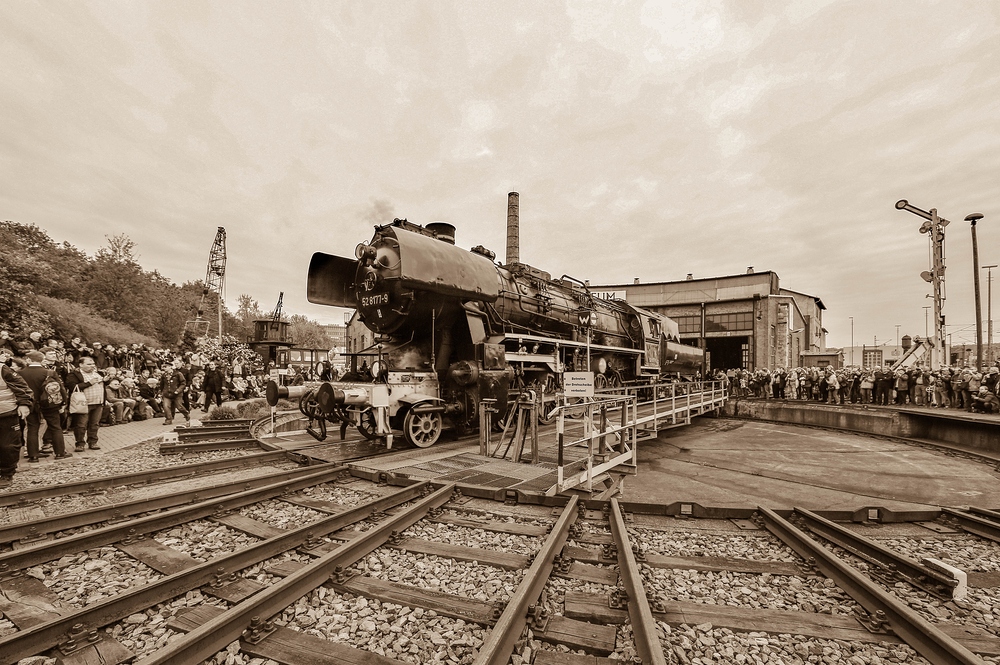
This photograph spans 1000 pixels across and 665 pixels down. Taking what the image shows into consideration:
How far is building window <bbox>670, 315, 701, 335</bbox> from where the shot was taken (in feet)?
97.9

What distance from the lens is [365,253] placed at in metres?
7.35

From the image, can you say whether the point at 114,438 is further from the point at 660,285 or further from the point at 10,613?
the point at 660,285

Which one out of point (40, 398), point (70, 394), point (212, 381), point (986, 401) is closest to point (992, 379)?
point (986, 401)

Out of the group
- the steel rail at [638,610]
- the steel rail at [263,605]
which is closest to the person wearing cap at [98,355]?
the steel rail at [263,605]

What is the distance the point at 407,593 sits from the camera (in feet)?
9.72

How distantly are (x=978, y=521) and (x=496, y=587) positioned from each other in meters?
5.08

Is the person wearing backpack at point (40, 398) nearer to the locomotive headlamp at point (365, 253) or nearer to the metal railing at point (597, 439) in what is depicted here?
the locomotive headlamp at point (365, 253)

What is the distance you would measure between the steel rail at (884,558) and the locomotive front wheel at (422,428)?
5.27 m

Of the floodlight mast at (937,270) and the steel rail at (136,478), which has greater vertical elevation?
the floodlight mast at (937,270)

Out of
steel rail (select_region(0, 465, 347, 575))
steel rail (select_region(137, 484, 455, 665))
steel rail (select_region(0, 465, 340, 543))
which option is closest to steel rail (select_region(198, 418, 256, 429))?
steel rail (select_region(0, 465, 340, 543))

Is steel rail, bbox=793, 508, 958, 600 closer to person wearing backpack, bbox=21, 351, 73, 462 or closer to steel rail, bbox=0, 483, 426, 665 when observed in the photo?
steel rail, bbox=0, 483, 426, 665

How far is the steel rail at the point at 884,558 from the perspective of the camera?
10.4ft

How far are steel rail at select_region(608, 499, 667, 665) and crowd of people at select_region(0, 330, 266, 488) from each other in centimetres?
761

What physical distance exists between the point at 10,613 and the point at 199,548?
1.13 metres
